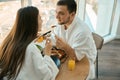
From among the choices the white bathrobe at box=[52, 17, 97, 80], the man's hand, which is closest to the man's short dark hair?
the white bathrobe at box=[52, 17, 97, 80]

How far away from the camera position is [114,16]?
12.7 feet

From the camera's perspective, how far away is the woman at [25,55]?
1.47m

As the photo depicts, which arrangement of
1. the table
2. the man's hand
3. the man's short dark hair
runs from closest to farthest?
the table < the man's hand < the man's short dark hair

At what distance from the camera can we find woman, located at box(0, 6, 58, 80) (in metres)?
1.47

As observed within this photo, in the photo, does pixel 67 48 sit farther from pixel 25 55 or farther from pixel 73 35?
pixel 25 55

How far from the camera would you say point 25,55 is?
146 cm

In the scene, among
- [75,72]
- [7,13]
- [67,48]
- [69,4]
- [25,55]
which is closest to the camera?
[25,55]

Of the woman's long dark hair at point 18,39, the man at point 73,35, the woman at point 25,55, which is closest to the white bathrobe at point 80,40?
the man at point 73,35

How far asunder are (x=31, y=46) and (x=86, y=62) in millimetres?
629

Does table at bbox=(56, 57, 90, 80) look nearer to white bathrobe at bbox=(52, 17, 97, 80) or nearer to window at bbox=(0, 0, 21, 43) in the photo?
white bathrobe at bbox=(52, 17, 97, 80)

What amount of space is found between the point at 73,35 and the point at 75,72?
43 cm

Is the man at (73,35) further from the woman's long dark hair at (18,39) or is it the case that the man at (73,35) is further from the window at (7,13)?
the window at (7,13)

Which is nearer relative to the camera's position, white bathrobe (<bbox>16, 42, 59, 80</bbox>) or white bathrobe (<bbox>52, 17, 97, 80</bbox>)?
white bathrobe (<bbox>16, 42, 59, 80</bbox>)

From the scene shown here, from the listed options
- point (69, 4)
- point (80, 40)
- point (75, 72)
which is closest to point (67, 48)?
point (80, 40)
